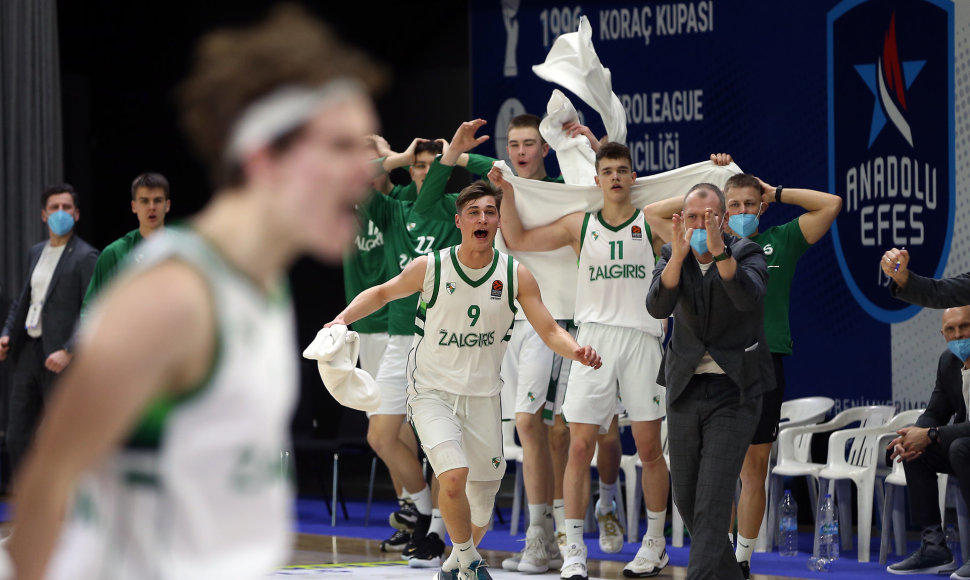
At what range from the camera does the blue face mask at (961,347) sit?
725 centimetres

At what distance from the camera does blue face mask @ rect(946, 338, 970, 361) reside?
23.8 feet

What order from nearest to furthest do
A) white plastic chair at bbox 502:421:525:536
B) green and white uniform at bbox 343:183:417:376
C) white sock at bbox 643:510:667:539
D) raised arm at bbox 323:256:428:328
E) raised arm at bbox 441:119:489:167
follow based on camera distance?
raised arm at bbox 323:256:428:328 < white sock at bbox 643:510:667:539 < raised arm at bbox 441:119:489:167 < green and white uniform at bbox 343:183:417:376 < white plastic chair at bbox 502:421:525:536

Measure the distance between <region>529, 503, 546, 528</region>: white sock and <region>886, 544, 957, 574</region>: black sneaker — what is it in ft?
6.53

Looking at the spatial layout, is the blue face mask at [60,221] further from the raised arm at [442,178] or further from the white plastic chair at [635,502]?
the white plastic chair at [635,502]

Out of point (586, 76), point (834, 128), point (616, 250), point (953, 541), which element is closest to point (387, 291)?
point (616, 250)

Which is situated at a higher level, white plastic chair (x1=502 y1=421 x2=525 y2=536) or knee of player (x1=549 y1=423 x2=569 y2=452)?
knee of player (x1=549 y1=423 x2=569 y2=452)

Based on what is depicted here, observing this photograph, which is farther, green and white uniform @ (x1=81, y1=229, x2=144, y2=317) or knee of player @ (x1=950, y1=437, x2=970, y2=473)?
green and white uniform @ (x1=81, y1=229, x2=144, y2=317)

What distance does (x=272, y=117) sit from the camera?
1856 mm

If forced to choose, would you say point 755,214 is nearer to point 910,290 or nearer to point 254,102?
point 910,290

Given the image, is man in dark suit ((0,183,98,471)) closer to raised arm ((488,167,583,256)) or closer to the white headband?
raised arm ((488,167,583,256))

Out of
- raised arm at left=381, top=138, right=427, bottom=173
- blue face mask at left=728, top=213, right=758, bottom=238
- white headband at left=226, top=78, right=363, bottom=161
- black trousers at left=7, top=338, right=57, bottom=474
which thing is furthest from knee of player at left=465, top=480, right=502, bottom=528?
white headband at left=226, top=78, right=363, bottom=161

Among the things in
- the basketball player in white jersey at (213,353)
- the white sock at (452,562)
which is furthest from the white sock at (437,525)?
the basketball player in white jersey at (213,353)

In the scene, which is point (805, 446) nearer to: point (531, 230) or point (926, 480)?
point (926, 480)

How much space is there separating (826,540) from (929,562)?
611 mm
